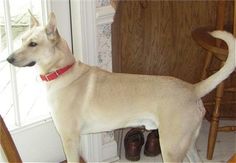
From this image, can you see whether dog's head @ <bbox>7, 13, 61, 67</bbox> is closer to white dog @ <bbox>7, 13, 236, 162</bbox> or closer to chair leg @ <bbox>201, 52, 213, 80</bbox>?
white dog @ <bbox>7, 13, 236, 162</bbox>

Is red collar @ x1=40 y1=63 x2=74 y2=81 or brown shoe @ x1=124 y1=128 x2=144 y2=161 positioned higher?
red collar @ x1=40 y1=63 x2=74 y2=81

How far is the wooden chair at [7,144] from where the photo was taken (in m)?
1.10

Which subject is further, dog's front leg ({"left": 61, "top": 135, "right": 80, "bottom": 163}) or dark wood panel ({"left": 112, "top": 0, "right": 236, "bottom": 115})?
dark wood panel ({"left": 112, "top": 0, "right": 236, "bottom": 115})

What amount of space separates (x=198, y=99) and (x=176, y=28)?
1043 millimetres

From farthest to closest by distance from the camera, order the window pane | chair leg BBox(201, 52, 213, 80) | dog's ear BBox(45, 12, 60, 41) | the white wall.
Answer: chair leg BBox(201, 52, 213, 80)
the white wall
the window pane
dog's ear BBox(45, 12, 60, 41)

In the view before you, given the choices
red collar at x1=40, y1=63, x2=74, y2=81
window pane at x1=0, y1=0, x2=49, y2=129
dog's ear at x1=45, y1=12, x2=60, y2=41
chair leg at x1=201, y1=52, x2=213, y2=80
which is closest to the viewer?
dog's ear at x1=45, y1=12, x2=60, y2=41

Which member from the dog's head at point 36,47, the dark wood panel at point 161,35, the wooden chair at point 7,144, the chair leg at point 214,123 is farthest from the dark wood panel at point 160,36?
the wooden chair at point 7,144

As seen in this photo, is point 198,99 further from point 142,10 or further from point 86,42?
point 142,10

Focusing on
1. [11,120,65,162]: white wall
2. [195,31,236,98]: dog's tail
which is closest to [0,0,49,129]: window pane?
[11,120,65,162]: white wall

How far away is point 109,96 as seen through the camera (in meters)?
1.94

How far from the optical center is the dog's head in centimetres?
184

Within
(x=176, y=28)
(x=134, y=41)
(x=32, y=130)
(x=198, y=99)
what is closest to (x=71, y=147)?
(x=32, y=130)

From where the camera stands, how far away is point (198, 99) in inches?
75.6

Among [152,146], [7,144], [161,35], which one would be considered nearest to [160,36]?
[161,35]
